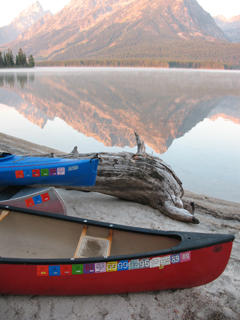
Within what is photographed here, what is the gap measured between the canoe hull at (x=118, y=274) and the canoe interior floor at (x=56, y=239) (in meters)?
0.34

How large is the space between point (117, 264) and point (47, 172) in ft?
Answer: 7.02

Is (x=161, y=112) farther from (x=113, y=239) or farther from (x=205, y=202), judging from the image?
(x=113, y=239)

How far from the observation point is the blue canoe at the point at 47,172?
4.17 metres

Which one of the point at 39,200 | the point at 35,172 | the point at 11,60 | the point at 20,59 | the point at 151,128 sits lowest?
the point at 151,128

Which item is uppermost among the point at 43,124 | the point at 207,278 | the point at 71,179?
the point at 71,179

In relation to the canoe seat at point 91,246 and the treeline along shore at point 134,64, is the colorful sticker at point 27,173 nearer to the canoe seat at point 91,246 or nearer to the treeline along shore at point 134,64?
the canoe seat at point 91,246

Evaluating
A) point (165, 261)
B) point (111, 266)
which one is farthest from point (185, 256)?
point (111, 266)

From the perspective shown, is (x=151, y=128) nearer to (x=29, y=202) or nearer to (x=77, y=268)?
(x=29, y=202)

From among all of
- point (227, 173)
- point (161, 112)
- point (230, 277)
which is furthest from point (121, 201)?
point (161, 112)

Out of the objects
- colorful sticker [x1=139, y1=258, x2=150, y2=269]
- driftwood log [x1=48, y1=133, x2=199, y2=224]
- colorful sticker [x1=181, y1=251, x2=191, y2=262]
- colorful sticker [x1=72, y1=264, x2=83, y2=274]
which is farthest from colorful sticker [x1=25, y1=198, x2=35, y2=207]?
colorful sticker [x1=181, y1=251, x2=191, y2=262]

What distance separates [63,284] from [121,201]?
7.69 feet

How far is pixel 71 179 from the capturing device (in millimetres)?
4270

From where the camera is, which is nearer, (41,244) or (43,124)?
(41,244)

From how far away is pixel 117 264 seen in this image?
2.60m
